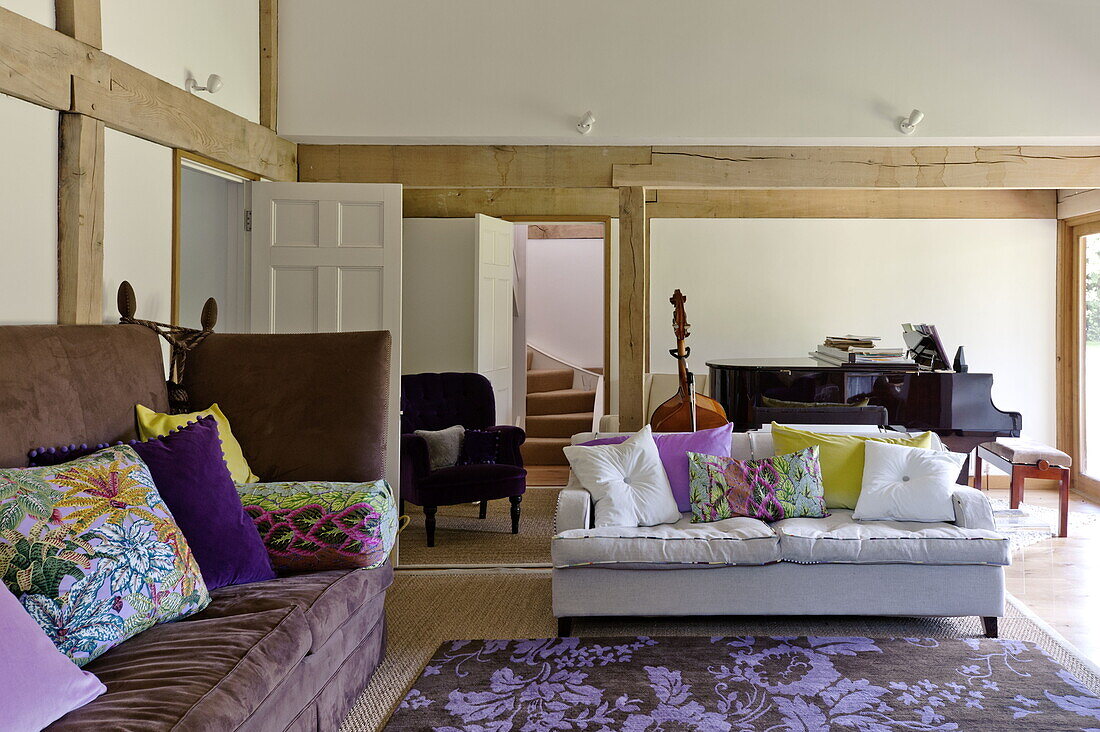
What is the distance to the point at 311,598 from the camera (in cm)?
266

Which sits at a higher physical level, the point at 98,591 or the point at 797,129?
the point at 797,129

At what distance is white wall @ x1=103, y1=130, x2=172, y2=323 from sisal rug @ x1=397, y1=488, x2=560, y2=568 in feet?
6.08

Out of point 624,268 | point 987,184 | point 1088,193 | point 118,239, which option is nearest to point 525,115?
point 624,268

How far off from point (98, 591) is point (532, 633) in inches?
81.3

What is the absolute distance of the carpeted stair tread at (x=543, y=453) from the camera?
26.8ft

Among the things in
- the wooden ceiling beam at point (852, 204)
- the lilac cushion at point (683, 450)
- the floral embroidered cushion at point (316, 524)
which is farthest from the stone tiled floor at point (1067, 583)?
the floral embroidered cushion at point (316, 524)

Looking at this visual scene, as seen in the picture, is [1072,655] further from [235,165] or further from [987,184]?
[235,165]

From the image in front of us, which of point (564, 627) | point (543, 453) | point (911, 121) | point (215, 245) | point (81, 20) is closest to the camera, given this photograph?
point (81, 20)

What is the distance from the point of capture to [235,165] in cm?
475

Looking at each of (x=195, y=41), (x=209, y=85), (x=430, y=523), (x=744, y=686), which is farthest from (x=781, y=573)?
(x=195, y=41)

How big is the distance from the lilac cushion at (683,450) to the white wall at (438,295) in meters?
3.31

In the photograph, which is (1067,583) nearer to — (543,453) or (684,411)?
(684,411)

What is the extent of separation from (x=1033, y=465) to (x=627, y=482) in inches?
124

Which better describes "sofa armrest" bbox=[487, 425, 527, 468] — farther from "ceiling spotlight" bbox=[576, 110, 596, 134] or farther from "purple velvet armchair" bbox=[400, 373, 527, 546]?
"ceiling spotlight" bbox=[576, 110, 596, 134]
